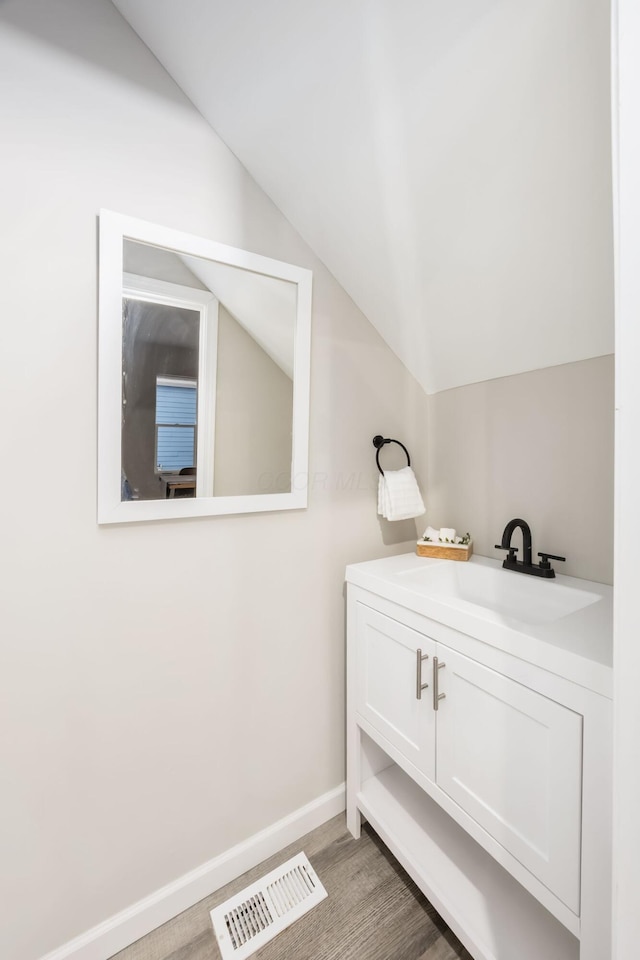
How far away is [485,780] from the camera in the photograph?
969 millimetres

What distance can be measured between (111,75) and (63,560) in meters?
1.22

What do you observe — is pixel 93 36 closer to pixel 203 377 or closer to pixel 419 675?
pixel 203 377

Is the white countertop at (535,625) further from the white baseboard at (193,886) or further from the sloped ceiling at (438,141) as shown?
the white baseboard at (193,886)

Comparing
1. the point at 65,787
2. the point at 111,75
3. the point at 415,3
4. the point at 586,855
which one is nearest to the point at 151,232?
the point at 111,75

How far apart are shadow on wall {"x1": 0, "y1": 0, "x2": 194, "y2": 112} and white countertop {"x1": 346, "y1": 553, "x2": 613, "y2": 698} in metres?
1.50

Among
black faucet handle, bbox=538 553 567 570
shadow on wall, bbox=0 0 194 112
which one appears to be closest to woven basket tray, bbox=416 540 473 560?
black faucet handle, bbox=538 553 567 570

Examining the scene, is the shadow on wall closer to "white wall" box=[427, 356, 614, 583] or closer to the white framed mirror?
the white framed mirror

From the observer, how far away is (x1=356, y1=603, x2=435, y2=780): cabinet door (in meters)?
1.13

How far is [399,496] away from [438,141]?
102cm

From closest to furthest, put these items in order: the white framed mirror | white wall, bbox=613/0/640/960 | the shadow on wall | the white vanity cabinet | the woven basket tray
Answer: white wall, bbox=613/0/640/960
the white vanity cabinet
the shadow on wall
the white framed mirror
the woven basket tray

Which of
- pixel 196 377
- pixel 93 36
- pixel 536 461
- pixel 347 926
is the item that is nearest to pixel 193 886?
pixel 347 926

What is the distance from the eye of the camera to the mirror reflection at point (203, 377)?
110 cm

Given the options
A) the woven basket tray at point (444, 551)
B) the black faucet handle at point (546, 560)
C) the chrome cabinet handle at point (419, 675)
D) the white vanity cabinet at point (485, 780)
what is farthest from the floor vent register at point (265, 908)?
the black faucet handle at point (546, 560)

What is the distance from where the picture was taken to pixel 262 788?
4.51 ft
